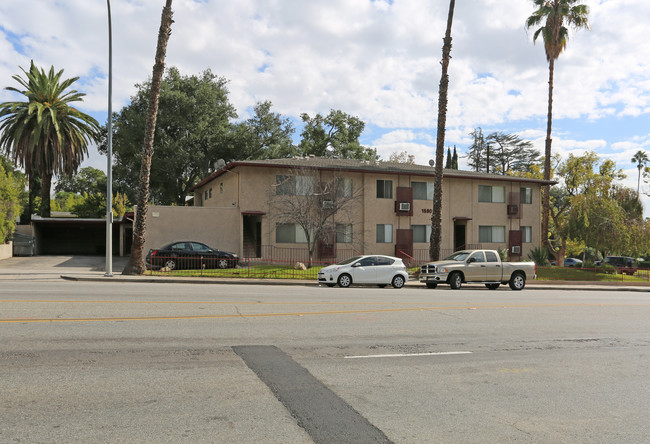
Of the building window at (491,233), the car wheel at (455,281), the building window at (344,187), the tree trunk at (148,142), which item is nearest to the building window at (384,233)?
the building window at (344,187)

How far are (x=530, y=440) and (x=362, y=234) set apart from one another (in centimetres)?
2811

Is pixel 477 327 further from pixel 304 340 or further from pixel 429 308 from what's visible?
pixel 304 340

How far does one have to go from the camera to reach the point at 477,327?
35.5 ft

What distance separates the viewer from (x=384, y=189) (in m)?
33.5

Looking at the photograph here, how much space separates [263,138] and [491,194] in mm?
23530

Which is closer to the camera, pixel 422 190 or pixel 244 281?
pixel 244 281

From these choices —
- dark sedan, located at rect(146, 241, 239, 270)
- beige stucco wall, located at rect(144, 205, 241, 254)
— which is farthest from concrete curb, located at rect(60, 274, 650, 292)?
beige stucco wall, located at rect(144, 205, 241, 254)

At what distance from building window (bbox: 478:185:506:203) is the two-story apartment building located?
7cm

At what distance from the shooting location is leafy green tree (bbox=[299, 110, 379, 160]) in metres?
54.8

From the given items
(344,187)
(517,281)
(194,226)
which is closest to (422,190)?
(344,187)

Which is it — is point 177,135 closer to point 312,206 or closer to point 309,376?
point 312,206

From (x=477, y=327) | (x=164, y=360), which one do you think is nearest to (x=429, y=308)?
(x=477, y=327)

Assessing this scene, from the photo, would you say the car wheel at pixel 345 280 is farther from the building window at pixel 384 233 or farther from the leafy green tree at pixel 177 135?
the leafy green tree at pixel 177 135

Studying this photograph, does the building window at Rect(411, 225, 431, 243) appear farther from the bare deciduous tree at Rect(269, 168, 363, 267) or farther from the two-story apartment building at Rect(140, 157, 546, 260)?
the bare deciduous tree at Rect(269, 168, 363, 267)
